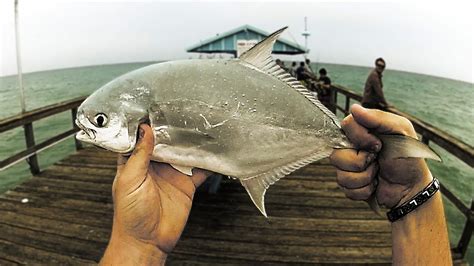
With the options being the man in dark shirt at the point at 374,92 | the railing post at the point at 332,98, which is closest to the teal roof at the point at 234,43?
the railing post at the point at 332,98

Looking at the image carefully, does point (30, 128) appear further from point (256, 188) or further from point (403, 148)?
point (403, 148)

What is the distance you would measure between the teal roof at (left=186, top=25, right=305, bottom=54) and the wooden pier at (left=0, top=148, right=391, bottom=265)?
5.73m

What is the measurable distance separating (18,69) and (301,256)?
5.40m

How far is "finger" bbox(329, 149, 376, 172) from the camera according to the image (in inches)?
59.7

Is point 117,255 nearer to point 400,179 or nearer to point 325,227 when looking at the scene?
point 400,179

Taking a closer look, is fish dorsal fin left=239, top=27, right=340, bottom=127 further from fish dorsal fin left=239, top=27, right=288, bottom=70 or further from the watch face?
the watch face

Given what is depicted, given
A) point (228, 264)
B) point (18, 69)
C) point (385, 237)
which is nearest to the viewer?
point (228, 264)

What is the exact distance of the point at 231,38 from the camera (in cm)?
1099

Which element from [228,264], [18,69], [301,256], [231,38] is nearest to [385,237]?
[301,256]

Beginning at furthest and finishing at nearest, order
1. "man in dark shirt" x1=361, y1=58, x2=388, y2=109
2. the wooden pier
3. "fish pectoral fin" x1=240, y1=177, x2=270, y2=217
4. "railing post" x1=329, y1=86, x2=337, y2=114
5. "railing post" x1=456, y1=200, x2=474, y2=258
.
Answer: "railing post" x1=329, y1=86, x2=337, y2=114
"man in dark shirt" x1=361, y1=58, x2=388, y2=109
"railing post" x1=456, y1=200, x2=474, y2=258
the wooden pier
"fish pectoral fin" x1=240, y1=177, x2=270, y2=217

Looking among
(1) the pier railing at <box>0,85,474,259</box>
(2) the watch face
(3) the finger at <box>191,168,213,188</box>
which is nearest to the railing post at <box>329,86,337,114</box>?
(1) the pier railing at <box>0,85,474,259</box>

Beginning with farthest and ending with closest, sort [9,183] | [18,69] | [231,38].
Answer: [9,183] < [231,38] < [18,69]

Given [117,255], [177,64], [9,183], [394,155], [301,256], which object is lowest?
[9,183]

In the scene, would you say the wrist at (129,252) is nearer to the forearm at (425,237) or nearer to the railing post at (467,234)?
the forearm at (425,237)
